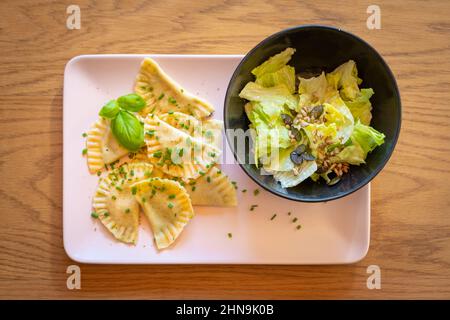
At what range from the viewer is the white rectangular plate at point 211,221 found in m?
2.04

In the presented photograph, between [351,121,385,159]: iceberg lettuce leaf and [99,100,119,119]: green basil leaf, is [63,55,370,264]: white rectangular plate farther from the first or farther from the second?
[351,121,385,159]: iceberg lettuce leaf

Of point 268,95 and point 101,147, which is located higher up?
point 268,95

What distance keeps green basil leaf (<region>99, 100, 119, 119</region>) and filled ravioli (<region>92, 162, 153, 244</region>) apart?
238 mm

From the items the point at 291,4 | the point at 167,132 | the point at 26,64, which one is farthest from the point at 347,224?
the point at 26,64

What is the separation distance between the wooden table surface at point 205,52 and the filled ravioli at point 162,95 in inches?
6.9

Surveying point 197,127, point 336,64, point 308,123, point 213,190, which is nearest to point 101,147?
point 197,127

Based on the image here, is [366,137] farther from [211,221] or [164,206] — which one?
[164,206]

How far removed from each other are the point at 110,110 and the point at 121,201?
415mm

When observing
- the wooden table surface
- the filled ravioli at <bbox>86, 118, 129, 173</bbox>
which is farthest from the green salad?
the filled ravioli at <bbox>86, 118, 129, 173</bbox>

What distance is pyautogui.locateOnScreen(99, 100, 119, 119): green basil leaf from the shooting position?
2016 mm

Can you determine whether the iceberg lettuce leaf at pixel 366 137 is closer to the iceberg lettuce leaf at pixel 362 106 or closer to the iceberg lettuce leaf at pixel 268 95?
the iceberg lettuce leaf at pixel 362 106

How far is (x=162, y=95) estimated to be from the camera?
2098 millimetres

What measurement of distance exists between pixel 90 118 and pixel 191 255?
784 mm

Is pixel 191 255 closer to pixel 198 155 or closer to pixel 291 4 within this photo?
pixel 198 155
